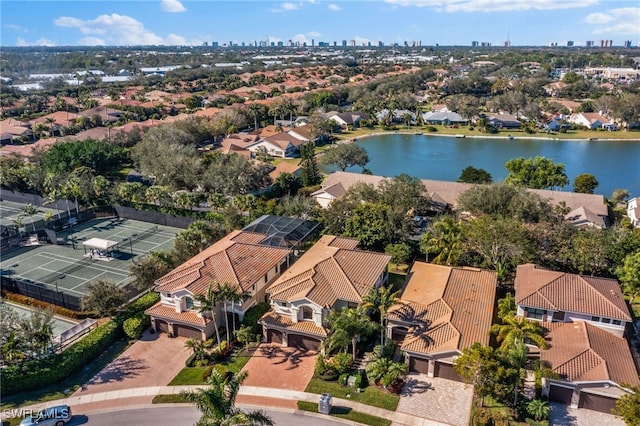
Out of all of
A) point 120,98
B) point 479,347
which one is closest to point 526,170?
point 479,347

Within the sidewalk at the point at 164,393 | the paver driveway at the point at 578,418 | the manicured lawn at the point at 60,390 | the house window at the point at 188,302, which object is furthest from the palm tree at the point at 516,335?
the manicured lawn at the point at 60,390

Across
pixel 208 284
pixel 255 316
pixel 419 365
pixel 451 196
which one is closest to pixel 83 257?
pixel 208 284

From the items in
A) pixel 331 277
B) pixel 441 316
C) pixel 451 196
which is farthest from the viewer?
pixel 451 196

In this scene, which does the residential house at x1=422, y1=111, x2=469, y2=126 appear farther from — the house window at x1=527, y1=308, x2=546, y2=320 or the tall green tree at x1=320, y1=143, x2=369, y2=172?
the house window at x1=527, y1=308, x2=546, y2=320

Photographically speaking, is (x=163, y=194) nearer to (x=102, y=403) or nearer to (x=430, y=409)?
(x=102, y=403)

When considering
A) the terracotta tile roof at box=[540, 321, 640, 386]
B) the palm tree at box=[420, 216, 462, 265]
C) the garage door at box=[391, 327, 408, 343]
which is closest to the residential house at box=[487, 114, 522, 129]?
the palm tree at box=[420, 216, 462, 265]

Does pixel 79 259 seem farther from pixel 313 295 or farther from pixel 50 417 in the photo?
pixel 313 295
